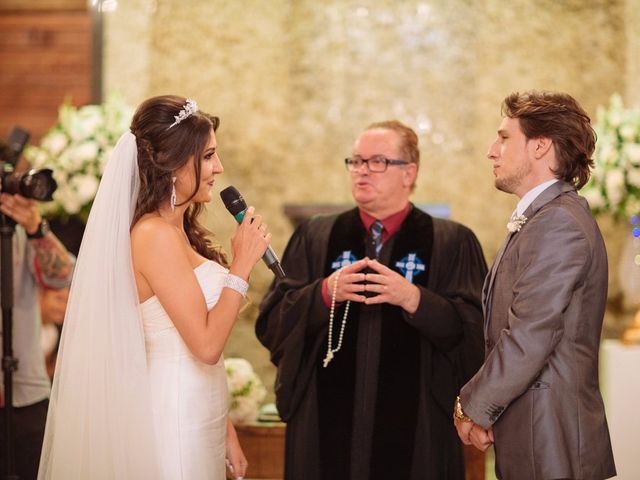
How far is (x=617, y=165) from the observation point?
4.92m

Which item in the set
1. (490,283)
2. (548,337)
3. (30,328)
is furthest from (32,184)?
(548,337)

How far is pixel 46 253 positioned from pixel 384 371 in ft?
5.38

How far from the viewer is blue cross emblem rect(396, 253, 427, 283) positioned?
3668mm

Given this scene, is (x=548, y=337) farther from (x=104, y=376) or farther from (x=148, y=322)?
(x=104, y=376)

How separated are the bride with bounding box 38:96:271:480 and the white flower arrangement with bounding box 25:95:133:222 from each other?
80.8 inches

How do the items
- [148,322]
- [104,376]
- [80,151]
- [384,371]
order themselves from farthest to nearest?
1. [80,151]
2. [384,371]
3. [148,322]
4. [104,376]

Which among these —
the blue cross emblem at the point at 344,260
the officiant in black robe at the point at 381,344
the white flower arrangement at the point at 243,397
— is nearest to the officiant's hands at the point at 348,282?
the officiant in black robe at the point at 381,344

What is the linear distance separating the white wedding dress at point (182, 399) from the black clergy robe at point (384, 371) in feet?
2.21

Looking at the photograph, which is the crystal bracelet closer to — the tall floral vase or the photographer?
the photographer


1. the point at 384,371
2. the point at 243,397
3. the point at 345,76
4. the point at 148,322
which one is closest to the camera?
the point at 148,322

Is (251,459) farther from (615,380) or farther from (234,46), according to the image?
(234,46)

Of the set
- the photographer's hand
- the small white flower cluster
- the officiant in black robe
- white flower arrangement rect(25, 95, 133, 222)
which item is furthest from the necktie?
white flower arrangement rect(25, 95, 133, 222)

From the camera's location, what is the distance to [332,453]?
3.60 metres

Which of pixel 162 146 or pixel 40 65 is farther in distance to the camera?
pixel 40 65
